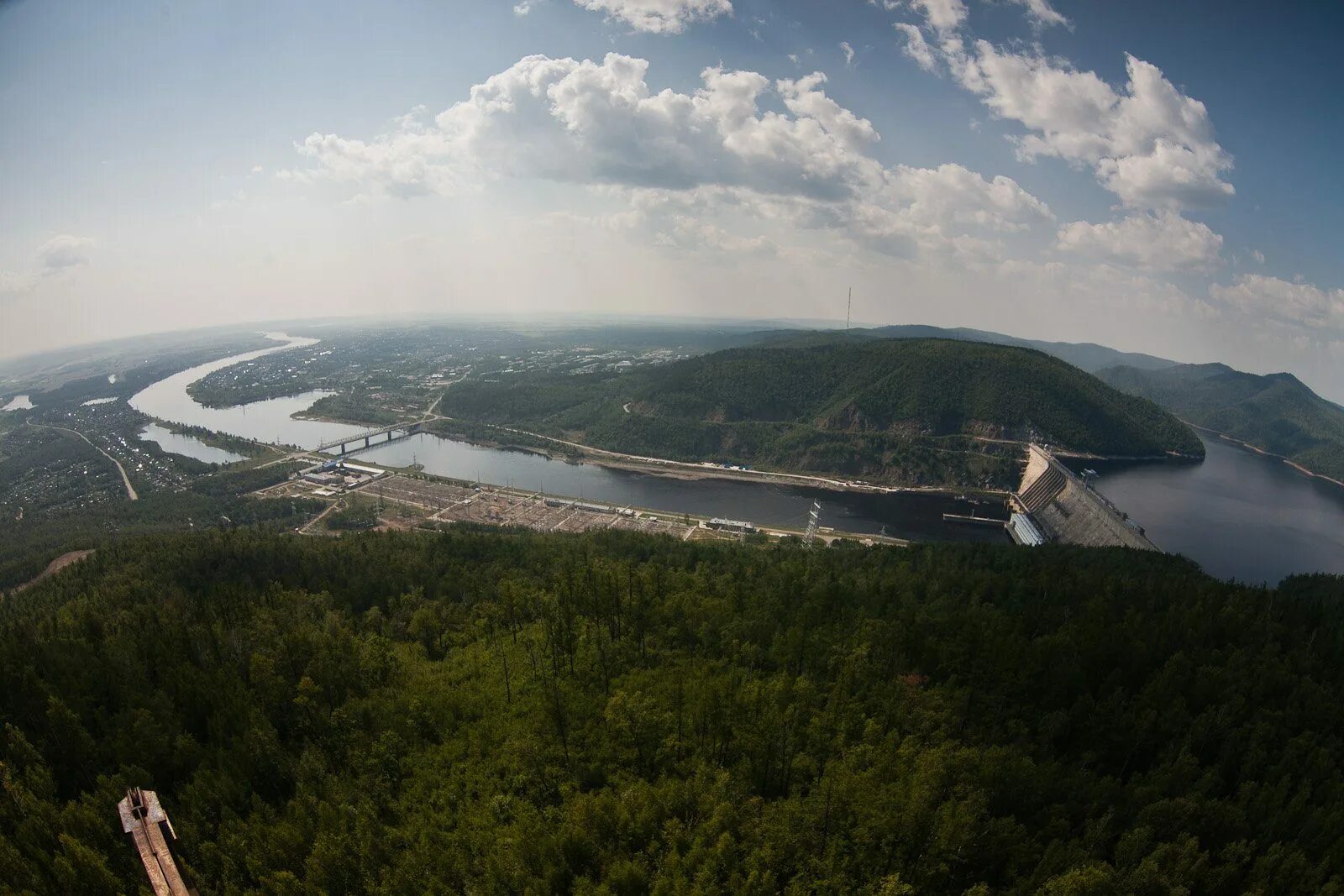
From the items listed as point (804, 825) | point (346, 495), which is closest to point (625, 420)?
point (346, 495)

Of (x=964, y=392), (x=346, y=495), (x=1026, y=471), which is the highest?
(x=964, y=392)

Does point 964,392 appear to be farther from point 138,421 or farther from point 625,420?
point 138,421

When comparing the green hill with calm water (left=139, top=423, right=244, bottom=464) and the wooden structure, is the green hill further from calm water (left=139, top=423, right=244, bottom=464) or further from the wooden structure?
the wooden structure

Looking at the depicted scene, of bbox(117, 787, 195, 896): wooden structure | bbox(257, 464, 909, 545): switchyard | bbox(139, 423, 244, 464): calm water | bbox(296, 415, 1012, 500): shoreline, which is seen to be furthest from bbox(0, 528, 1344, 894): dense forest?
bbox(139, 423, 244, 464): calm water

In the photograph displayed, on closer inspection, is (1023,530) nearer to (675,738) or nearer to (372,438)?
(675,738)

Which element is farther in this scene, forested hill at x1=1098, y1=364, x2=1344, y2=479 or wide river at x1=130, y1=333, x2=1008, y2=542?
forested hill at x1=1098, y1=364, x2=1344, y2=479
